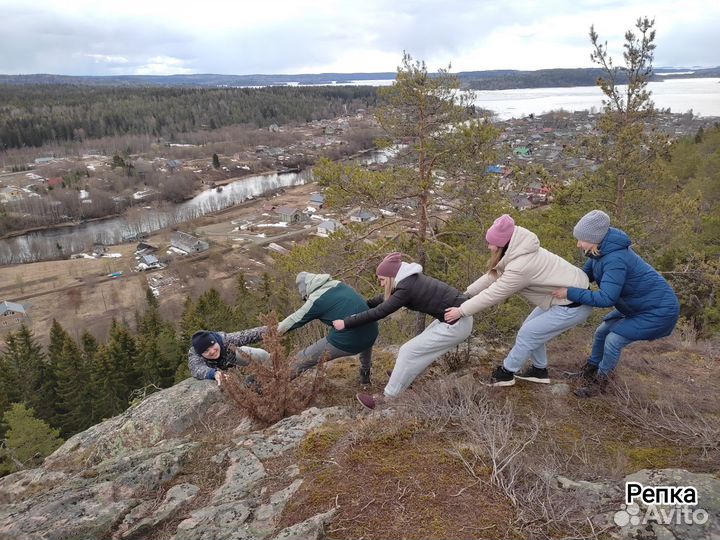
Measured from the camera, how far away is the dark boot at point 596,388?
396 centimetres

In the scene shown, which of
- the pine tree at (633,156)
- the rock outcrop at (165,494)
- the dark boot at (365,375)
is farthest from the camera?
the pine tree at (633,156)

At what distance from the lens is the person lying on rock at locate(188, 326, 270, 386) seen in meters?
4.50

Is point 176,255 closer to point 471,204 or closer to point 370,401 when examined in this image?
point 471,204

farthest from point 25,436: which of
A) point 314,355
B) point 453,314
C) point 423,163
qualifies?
point 453,314

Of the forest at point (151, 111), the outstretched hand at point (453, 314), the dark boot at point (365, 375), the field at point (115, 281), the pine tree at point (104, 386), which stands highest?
the forest at point (151, 111)

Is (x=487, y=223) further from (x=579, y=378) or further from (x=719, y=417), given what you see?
(x=719, y=417)

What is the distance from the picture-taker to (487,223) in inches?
304

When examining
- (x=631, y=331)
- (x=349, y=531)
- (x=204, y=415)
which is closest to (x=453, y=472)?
(x=349, y=531)

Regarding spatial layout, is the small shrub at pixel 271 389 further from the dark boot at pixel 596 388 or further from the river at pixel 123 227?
the river at pixel 123 227

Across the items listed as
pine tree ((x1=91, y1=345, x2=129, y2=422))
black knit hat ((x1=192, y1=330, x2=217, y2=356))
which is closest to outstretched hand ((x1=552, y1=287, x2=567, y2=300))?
black knit hat ((x1=192, y1=330, x2=217, y2=356))

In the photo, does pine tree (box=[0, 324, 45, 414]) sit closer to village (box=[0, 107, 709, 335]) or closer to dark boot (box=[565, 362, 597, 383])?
village (box=[0, 107, 709, 335])

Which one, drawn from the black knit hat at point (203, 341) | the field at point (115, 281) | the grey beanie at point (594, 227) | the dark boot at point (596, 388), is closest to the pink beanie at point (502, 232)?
the grey beanie at point (594, 227)

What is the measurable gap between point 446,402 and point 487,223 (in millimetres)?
4976

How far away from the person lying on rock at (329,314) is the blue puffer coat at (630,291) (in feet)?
5.88
